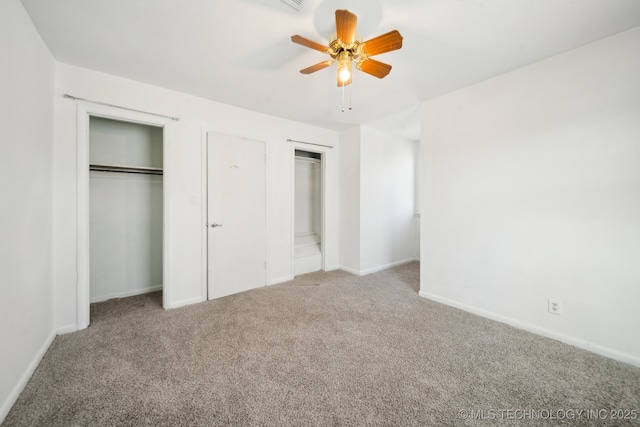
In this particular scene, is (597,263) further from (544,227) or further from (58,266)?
(58,266)

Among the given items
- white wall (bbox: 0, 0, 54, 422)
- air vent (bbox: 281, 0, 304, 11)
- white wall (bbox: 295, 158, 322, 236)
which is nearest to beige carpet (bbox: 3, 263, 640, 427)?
white wall (bbox: 0, 0, 54, 422)

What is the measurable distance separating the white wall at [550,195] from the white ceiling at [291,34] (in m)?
0.26

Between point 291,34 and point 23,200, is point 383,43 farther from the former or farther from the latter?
point 23,200

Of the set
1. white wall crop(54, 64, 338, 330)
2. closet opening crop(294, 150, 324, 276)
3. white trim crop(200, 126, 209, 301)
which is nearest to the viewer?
white wall crop(54, 64, 338, 330)

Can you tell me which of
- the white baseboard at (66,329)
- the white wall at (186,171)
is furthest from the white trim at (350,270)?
the white baseboard at (66,329)

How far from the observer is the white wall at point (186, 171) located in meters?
2.21

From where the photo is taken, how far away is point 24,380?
1.57 metres

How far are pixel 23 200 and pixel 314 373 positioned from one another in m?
2.29

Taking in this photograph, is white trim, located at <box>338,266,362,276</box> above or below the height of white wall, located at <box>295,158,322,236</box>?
below

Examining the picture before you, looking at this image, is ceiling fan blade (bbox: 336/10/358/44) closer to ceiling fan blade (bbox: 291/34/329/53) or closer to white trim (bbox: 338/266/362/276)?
ceiling fan blade (bbox: 291/34/329/53)

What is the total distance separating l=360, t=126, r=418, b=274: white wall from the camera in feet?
13.0

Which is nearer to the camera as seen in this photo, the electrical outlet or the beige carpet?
the beige carpet

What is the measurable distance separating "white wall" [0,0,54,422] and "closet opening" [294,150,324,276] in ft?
9.26

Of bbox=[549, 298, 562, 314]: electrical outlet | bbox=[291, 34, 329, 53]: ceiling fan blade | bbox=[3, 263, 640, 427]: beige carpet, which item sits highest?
bbox=[291, 34, 329, 53]: ceiling fan blade
